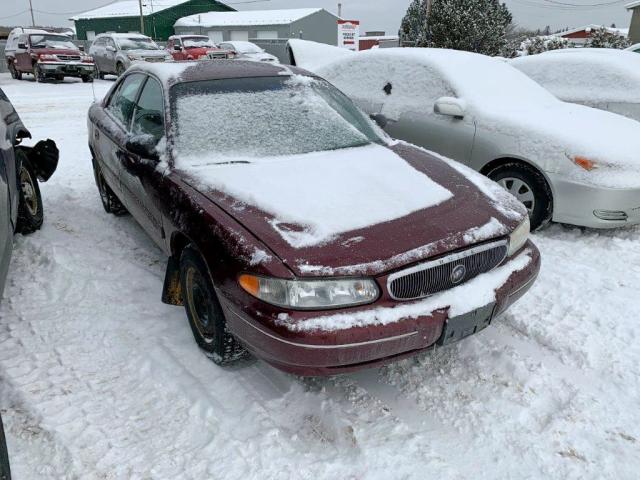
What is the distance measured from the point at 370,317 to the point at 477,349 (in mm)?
1114

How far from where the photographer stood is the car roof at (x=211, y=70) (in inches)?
142

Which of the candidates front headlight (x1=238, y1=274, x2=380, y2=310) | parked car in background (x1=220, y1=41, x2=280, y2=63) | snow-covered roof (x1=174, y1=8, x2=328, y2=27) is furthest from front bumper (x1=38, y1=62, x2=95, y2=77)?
snow-covered roof (x1=174, y1=8, x2=328, y2=27)

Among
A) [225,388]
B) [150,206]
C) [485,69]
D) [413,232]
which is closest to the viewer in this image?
[413,232]

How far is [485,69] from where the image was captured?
5.56 m

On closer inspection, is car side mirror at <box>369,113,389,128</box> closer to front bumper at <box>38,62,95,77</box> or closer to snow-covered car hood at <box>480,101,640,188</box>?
snow-covered car hood at <box>480,101,640,188</box>

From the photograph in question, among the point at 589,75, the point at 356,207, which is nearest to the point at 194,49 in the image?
the point at 589,75

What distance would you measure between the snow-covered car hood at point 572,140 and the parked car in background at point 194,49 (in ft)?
54.9

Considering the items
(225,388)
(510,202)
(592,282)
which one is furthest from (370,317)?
(592,282)

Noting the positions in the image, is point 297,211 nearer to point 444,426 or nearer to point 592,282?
point 444,426

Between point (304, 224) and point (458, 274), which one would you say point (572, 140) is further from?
point (304, 224)

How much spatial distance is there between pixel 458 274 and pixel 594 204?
2480 millimetres

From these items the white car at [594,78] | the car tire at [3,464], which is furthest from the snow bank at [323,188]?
the white car at [594,78]

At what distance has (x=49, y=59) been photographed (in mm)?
16781

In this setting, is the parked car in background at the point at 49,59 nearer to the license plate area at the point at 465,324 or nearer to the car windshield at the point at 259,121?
the car windshield at the point at 259,121
